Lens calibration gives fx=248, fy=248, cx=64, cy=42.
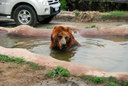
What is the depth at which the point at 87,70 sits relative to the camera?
438 cm

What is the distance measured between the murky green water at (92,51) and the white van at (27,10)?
2.89 m

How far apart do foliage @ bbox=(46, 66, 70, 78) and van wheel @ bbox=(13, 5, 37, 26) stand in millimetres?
7207

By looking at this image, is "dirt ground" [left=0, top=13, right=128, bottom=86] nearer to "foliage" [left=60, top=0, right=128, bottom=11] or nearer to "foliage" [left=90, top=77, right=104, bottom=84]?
"foliage" [left=90, top=77, right=104, bottom=84]

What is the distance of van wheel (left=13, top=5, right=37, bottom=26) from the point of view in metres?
11.2

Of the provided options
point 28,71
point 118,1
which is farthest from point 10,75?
point 118,1

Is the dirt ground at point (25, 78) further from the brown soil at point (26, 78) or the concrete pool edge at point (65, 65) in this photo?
the concrete pool edge at point (65, 65)

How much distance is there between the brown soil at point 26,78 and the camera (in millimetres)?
4047

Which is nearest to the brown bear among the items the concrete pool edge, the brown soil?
A: the concrete pool edge

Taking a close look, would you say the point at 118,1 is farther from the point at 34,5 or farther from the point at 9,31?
the point at 9,31

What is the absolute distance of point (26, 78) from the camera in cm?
427

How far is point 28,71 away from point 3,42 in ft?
11.5

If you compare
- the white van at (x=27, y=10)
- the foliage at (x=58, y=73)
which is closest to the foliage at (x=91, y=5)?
the white van at (x=27, y=10)

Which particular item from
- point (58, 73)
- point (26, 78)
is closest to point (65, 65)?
point (58, 73)

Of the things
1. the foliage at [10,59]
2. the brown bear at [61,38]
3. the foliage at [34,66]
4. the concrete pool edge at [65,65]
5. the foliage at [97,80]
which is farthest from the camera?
the brown bear at [61,38]
